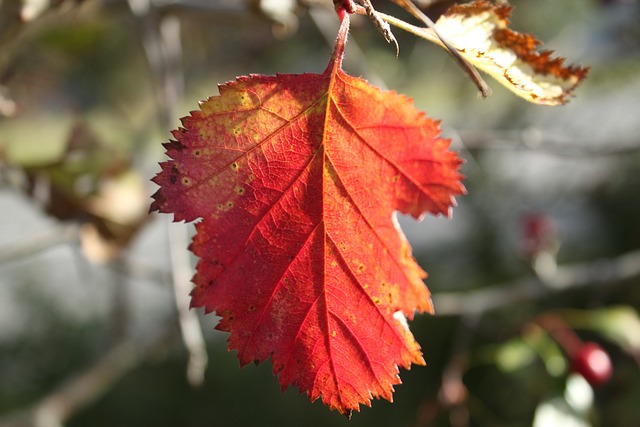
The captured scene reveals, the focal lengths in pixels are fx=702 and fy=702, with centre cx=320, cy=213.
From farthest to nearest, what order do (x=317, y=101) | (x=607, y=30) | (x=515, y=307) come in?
(x=515, y=307)
(x=607, y=30)
(x=317, y=101)

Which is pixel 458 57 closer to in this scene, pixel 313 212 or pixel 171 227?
pixel 313 212

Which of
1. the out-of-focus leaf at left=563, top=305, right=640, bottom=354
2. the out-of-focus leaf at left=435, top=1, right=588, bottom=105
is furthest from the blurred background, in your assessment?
the out-of-focus leaf at left=435, top=1, right=588, bottom=105

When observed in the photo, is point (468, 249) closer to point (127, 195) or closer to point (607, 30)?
point (607, 30)

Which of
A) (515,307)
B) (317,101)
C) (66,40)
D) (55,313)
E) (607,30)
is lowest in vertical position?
(55,313)

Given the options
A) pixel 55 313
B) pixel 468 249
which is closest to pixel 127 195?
pixel 468 249

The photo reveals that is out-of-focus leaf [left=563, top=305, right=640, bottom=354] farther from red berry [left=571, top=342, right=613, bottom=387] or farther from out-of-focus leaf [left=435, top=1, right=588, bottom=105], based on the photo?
out-of-focus leaf [left=435, top=1, right=588, bottom=105]

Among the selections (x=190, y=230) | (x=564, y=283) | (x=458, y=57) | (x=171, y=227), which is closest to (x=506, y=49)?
(x=458, y=57)
